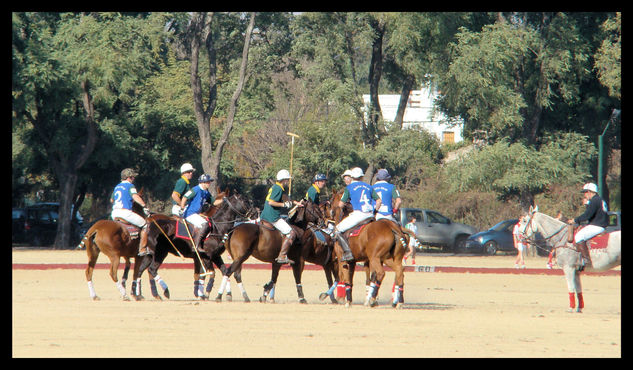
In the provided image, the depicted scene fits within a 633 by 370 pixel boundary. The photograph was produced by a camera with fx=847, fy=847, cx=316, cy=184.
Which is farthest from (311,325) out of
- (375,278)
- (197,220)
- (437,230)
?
(437,230)

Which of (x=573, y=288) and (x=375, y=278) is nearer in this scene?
(x=375, y=278)

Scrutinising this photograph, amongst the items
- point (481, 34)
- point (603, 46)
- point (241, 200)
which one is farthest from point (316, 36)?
point (241, 200)

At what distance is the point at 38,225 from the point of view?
37781 millimetres

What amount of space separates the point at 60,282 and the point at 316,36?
800 inches

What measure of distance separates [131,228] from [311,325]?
16.7ft

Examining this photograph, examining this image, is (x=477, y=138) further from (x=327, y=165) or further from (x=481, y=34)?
(x=327, y=165)

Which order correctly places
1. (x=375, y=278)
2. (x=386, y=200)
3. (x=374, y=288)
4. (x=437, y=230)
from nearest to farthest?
(x=375, y=278)
(x=374, y=288)
(x=386, y=200)
(x=437, y=230)

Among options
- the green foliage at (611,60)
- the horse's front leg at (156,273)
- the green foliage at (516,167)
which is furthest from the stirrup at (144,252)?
the green foliage at (611,60)

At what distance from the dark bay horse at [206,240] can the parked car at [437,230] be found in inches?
781

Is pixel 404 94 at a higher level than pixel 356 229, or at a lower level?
higher

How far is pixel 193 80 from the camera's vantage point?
36.9 metres

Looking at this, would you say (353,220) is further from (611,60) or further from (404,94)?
(404,94)

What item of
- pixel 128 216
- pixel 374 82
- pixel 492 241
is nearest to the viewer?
pixel 128 216

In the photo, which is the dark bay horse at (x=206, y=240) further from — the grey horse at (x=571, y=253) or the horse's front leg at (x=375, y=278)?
the grey horse at (x=571, y=253)
